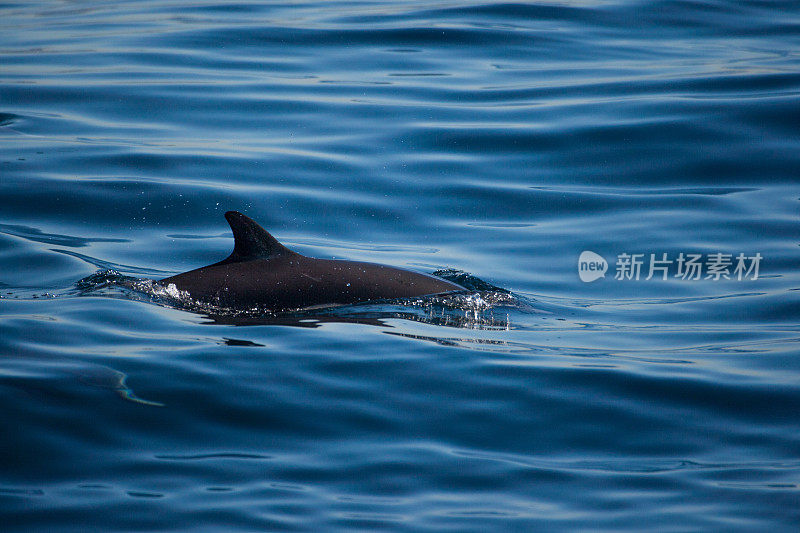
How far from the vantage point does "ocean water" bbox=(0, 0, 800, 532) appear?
191 inches

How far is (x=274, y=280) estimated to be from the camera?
750 centimetres

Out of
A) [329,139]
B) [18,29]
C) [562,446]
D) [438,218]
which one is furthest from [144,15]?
[562,446]

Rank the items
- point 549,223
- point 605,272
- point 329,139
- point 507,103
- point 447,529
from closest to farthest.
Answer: point 447,529
point 605,272
point 549,223
point 329,139
point 507,103

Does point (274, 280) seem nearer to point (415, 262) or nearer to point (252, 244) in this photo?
point (252, 244)

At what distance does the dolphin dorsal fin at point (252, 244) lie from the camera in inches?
295

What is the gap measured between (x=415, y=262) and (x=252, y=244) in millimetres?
2363

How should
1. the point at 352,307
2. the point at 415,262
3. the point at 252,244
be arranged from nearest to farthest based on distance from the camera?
the point at 352,307 → the point at 252,244 → the point at 415,262

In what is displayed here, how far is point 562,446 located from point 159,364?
2433 millimetres

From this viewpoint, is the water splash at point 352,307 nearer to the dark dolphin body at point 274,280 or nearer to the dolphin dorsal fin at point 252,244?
the dark dolphin body at point 274,280

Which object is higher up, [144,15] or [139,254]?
[144,15]

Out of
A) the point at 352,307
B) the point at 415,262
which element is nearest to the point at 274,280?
the point at 352,307

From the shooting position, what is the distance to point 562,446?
5.34 meters

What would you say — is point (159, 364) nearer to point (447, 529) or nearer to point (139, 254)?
point (447, 529)

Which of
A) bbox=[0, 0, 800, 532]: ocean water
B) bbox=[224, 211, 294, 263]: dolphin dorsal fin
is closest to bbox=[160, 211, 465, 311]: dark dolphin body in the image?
bbox=[224, 211, 294, 263]: dolphin dorsal fin
